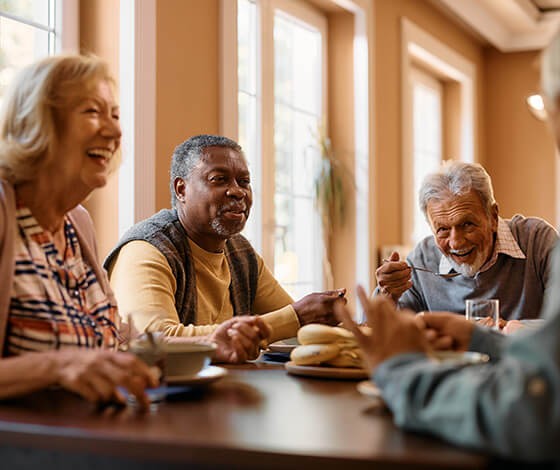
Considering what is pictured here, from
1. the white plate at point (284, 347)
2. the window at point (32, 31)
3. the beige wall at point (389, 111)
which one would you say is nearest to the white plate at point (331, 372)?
the white plate at point (284, 347)

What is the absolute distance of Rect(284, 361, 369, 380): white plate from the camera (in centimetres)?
137

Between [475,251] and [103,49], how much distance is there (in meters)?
1.60

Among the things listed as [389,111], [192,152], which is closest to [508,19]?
[389,111]

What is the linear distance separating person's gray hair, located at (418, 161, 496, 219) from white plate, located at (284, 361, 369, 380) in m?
1.23

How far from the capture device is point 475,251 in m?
2.51

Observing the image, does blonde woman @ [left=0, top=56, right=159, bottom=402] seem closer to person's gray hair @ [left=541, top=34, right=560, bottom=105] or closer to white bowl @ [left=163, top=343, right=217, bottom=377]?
white bowl @ [left=163, top=343, right=217, bottom=377]

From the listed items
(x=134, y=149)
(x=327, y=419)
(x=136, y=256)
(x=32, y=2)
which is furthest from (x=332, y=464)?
(x=32, y=2)

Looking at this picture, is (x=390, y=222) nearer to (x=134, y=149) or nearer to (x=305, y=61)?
(x=305, y=61)

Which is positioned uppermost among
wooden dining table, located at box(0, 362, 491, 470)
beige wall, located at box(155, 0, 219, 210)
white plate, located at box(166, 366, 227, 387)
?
beige wall, located at box(155, 0, 219, 210)

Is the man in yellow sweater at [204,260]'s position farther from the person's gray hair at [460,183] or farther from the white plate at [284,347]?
the person's gray hair at [460,183]

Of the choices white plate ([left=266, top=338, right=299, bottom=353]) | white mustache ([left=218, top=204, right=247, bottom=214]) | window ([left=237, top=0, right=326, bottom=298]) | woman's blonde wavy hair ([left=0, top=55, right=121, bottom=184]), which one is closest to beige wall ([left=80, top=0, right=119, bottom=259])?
white mustache ([left=218, top=204, right=247, bottom=214])

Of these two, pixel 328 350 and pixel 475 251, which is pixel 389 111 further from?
pixel 328 350

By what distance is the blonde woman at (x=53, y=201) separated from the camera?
1.28 metres

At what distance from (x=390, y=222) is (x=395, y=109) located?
2.70ft
